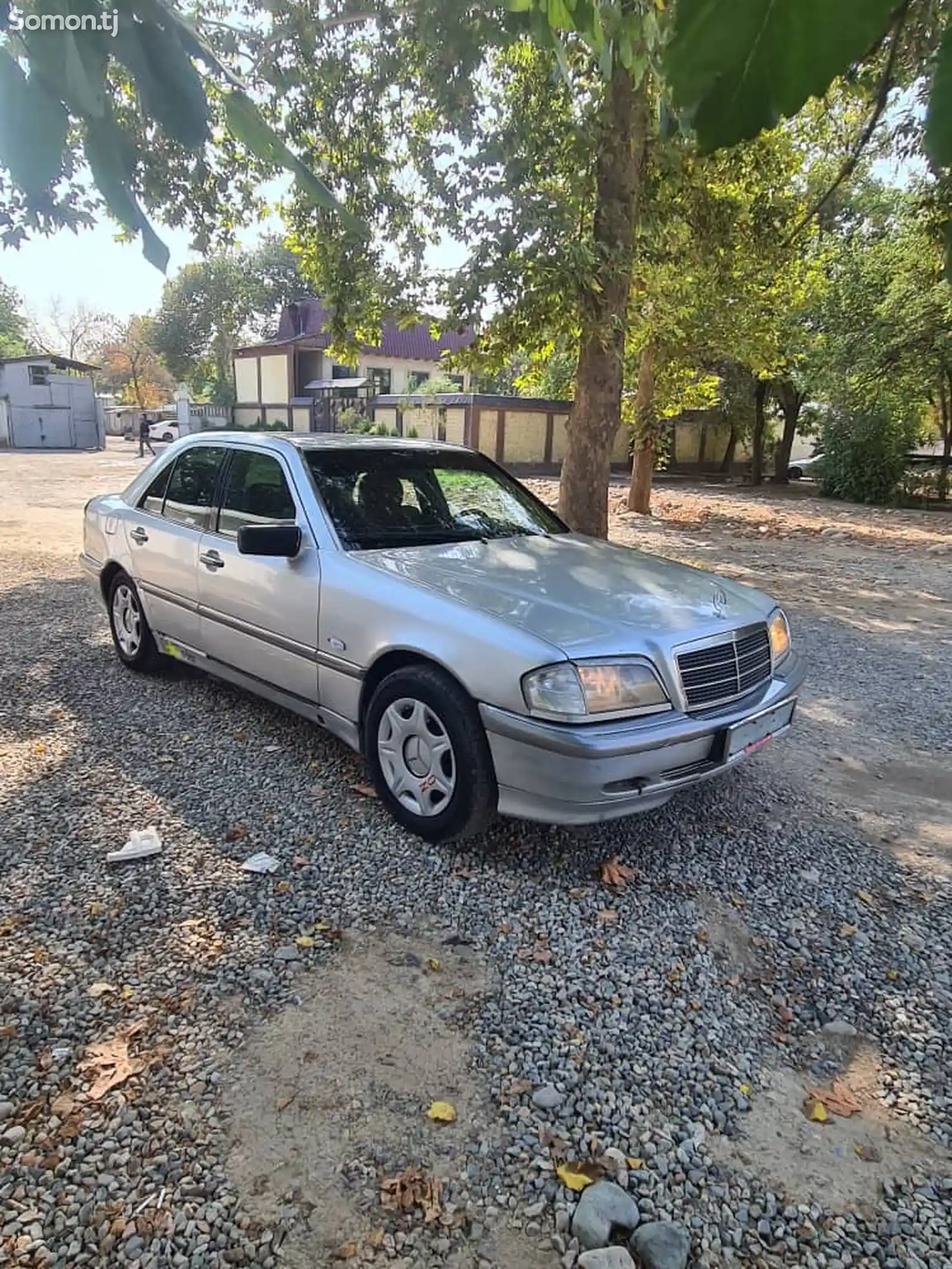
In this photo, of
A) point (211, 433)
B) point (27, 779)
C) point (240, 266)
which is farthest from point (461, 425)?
point (240, 266)

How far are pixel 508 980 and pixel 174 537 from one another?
3.34m

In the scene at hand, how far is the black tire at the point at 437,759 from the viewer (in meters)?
3.15

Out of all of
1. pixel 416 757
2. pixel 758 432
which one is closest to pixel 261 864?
pixel 416 757

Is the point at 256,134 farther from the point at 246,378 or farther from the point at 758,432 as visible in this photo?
the point at 246,378

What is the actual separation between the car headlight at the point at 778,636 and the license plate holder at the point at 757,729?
233mm

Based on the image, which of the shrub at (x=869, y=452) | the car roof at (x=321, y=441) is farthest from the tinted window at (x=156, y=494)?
the shrub at (x=869, y=452)

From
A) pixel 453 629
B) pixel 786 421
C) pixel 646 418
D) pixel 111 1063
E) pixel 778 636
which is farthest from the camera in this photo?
pixel 786 421

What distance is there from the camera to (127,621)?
5457 mm

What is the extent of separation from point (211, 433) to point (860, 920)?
174 inches

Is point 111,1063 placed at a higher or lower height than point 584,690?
lower

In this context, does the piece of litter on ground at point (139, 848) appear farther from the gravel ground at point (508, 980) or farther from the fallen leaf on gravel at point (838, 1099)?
the fallen leaf on gravel at point (838, 1099)

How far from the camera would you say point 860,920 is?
3068 mm

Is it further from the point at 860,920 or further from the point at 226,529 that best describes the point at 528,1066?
the point at 226,529

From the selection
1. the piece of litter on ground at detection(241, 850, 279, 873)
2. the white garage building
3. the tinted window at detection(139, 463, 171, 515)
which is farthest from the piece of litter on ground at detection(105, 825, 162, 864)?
the white garage building
